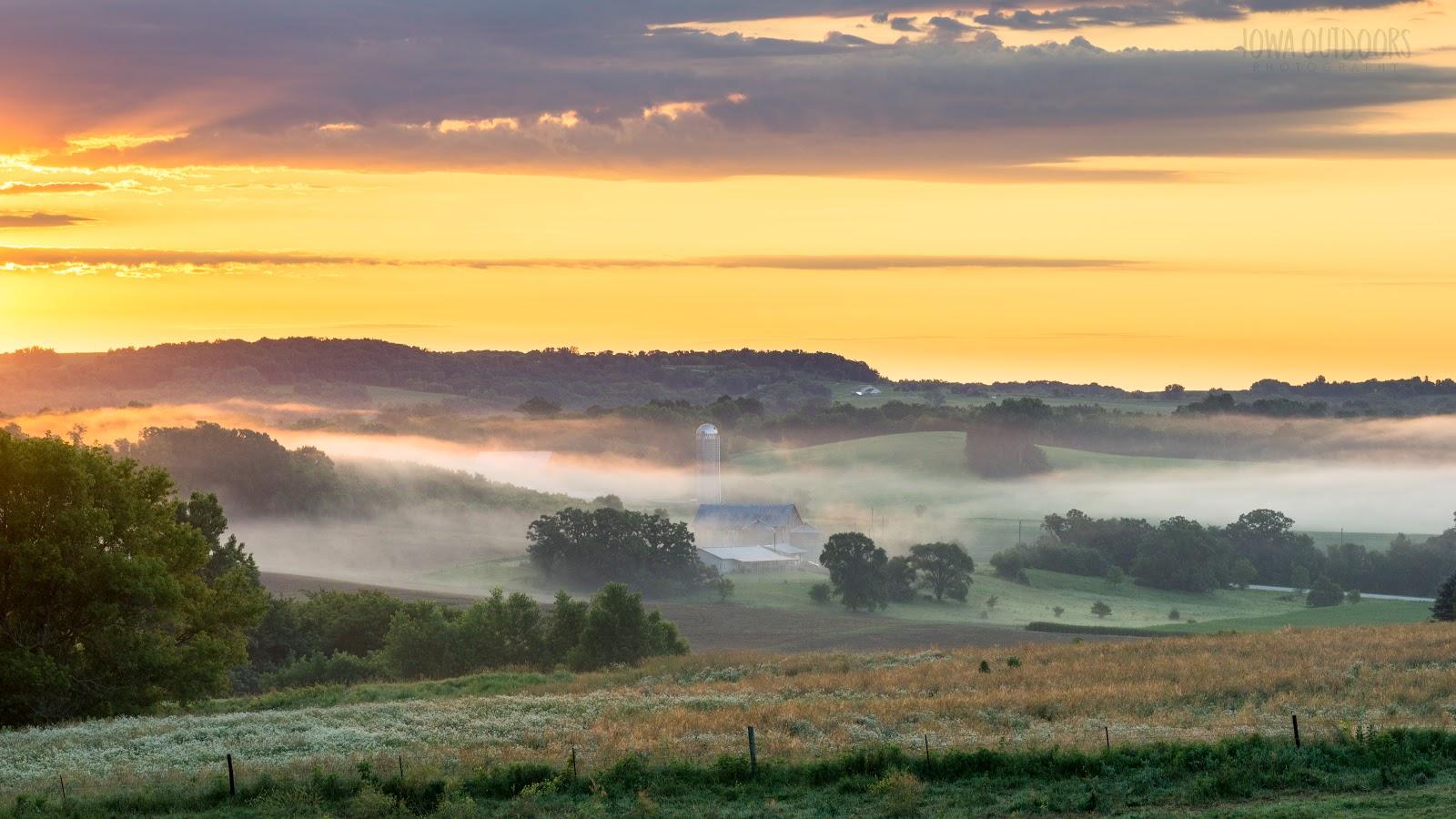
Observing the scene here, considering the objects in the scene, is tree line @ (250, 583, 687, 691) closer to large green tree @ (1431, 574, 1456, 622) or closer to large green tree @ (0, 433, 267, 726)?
large green tree @ (0, 433, 267, 726)

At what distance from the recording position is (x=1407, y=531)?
504 feet

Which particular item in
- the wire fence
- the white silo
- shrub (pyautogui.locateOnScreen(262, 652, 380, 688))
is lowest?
shrub (pyautogui.locateOnScreen(262, 652, 380, 688))

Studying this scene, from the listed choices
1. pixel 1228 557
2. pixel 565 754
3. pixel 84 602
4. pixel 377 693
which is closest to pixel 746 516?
pixel 1228 557

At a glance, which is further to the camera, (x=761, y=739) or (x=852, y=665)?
(x=852, y=665)

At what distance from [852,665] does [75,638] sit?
23785 mm

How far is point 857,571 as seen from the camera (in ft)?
365

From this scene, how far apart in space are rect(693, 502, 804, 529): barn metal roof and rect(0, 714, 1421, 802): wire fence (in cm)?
10499

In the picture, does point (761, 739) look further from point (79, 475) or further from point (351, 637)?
point (351, 637)

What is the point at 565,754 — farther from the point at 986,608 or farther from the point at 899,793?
the point at 986,608

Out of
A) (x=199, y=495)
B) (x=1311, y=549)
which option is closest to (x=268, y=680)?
(x=199, y=495)

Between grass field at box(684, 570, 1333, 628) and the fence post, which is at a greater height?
the fence post

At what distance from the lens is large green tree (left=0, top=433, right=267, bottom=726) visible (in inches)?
1626

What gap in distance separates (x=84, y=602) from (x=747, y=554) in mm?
90591

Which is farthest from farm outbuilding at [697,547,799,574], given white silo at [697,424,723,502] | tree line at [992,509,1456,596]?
white silo at [697,424,723,502]
